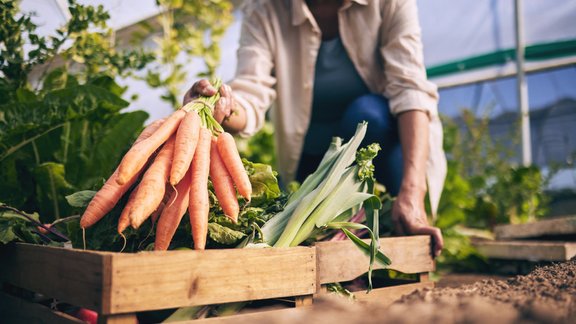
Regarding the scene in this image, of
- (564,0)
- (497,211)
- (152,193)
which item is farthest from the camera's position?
(564,0)

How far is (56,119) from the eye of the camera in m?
2.06

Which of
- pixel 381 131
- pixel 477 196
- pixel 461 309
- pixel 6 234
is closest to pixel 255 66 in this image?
pixel 381 131

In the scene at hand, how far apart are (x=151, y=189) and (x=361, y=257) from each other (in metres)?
0.73

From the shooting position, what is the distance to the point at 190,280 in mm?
1249

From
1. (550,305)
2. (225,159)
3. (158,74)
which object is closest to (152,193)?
(225,159)

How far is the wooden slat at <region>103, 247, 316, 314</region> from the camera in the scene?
3.84 ft

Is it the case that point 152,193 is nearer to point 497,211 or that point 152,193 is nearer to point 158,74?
point 158,74

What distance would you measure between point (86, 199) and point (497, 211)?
322 cm

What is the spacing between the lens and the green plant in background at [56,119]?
2.10 meters

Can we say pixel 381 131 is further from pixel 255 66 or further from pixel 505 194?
pixel 505 194

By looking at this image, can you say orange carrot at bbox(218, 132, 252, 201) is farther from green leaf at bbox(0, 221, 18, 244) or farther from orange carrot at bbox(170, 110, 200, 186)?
green leaf at bbox(0, 221, 18, 244)

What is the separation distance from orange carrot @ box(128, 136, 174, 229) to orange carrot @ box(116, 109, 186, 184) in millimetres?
30

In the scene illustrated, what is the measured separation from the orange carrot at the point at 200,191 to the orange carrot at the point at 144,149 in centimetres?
9

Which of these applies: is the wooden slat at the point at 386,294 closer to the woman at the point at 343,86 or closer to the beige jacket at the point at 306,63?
the woman at the point at 343,86
